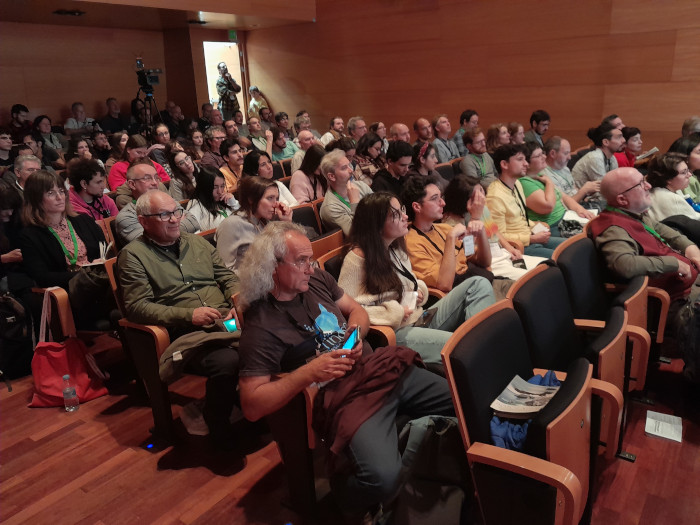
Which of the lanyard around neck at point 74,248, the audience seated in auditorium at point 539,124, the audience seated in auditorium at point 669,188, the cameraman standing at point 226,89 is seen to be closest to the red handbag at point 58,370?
the lanyard around neck at point 74,248

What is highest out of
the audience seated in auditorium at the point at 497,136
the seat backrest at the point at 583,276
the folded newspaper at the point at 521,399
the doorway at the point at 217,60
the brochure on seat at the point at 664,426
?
the doorway at the point at 217,60

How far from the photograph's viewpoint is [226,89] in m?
9.59

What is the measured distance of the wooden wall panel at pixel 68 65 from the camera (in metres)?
8.20

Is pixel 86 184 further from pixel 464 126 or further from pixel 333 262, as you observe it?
pixel 464 126

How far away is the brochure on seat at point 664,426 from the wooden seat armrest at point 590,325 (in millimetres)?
595

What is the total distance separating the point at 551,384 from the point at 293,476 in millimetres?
976

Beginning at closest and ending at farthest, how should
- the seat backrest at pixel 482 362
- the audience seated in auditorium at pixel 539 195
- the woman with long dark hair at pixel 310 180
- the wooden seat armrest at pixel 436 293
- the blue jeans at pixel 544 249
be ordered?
the seat backrest at pixel 482 362 → the wooden seat armrest at pixel 436 293 → the blue jeans at pixel 544 249 → the audience seated in auditorium at pixel 539 195 → the woman with long dark hair at pixel 310 180

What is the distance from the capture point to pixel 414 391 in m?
1.90

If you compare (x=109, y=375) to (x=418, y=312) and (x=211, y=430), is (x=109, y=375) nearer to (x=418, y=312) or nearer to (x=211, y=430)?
(x=211, y=430)

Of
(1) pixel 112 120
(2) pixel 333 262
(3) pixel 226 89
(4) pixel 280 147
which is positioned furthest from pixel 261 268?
(3) pixel 226 89

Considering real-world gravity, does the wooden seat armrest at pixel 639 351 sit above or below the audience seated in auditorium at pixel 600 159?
below

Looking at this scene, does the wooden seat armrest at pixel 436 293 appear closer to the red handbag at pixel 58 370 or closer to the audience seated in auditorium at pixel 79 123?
the red handbag at pixel 58 370

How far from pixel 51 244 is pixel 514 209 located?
2919 mm

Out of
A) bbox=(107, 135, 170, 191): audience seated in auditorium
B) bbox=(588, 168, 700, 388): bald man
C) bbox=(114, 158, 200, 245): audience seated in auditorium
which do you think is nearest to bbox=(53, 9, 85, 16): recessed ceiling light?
bbox=(107, 135, 170, 191): audience seated in auditorium
